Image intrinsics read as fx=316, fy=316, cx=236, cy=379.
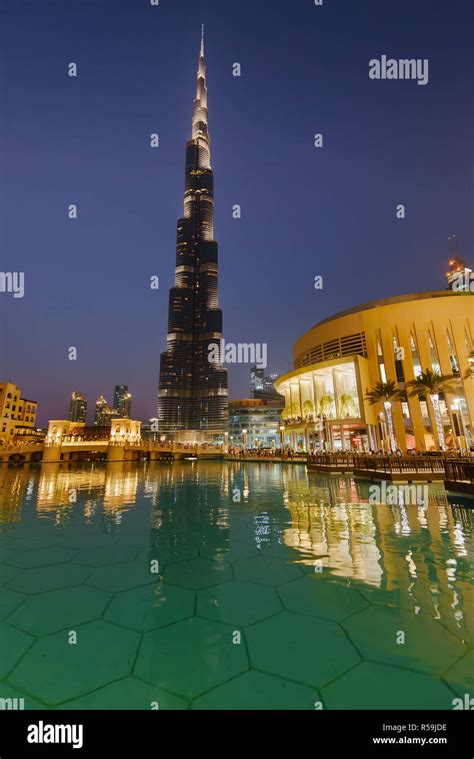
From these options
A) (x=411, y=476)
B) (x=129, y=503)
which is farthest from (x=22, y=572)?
(x=411, y=476)

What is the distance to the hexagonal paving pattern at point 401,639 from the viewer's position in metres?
3.10

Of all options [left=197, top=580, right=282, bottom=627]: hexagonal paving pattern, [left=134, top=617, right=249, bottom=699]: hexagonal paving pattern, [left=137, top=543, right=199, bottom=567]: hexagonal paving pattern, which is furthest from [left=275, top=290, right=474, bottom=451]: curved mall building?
[left=134, top=617, right=249, bottom=699]: hexagonal paving pattern

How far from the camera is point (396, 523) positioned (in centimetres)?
910

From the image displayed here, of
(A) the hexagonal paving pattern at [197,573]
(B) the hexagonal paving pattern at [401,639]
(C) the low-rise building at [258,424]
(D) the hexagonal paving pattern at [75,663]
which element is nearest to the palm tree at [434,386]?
(A) the hexagonal paving pattern at [197,573]

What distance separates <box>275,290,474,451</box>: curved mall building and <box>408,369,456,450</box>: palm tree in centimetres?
165

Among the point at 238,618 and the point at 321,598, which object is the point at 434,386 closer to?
the point at 321,598

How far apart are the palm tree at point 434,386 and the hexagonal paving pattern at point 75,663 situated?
42.0 meters

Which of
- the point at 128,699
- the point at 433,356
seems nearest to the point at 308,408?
the point at 433,356

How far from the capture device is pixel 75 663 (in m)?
3.19

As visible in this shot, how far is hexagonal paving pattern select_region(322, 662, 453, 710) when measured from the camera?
8.50 ft

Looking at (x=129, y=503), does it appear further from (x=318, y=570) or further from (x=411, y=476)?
(x=411, y=476)

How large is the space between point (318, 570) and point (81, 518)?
8.38 metres

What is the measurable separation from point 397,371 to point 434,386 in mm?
9320

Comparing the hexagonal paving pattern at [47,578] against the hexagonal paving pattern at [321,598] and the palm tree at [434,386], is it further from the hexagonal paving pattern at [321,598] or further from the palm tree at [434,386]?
the palm tree at [434,386]
